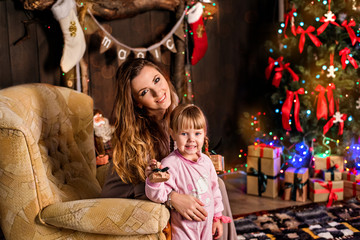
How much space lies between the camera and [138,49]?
129 inches

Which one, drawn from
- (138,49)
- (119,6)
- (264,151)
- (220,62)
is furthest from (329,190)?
(119,6)

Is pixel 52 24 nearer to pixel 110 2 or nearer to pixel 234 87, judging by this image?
pixel 110 2

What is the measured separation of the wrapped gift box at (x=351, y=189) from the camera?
328 centimetres

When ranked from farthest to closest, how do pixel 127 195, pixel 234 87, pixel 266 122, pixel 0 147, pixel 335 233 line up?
1. pixel 234 87
2. pixel 266 122
3. pixel 335 233
4. pixel 127 195
5. pixel 0 147

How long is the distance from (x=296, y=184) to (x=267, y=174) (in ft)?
0.93

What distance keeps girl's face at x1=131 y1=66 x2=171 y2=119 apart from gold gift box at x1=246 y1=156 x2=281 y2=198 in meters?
1.92

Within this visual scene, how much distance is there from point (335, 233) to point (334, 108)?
1.30 metres

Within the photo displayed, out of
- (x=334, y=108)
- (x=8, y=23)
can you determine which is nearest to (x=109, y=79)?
(x=8, y=23)

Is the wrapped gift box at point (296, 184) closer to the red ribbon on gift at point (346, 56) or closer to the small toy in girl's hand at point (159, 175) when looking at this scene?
the red ribbon on gift at point (346, 56)

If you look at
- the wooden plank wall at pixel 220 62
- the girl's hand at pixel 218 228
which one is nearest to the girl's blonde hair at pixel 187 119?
the girl's hand at pixel 218 228

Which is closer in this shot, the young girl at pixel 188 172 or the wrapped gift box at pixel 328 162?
the young girl at pixel 188 172

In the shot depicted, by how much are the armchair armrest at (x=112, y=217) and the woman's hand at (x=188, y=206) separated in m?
0.09

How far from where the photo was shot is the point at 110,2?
3.15 metres

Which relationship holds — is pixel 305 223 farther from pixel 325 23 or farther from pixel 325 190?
pixel 325 23
